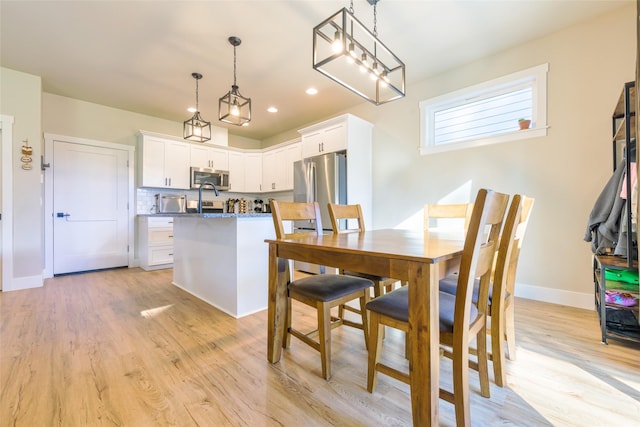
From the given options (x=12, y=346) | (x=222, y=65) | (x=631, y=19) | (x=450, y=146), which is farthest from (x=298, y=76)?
(x=12, y=346)

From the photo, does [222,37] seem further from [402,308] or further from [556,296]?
[556,296]

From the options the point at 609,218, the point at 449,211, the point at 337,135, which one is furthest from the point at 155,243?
the point at 609,218

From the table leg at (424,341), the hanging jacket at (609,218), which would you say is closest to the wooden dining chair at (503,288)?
the table leg at (424,341)

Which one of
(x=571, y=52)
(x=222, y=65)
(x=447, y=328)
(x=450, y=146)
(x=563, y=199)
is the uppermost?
(x=222, y=65)

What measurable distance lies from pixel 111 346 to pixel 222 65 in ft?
9.84

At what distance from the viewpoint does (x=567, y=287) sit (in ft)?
8.60

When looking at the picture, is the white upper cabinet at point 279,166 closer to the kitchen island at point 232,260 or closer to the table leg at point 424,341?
the kitchen island at point 232,260

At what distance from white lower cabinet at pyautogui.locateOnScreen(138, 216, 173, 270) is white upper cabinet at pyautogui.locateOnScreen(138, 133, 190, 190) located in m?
0.67

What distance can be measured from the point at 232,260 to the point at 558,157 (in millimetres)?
3311

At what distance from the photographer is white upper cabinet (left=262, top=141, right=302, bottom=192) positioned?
5.02 metres

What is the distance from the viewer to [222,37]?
2695mm

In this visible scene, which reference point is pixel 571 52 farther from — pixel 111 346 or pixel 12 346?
pixel 12 346

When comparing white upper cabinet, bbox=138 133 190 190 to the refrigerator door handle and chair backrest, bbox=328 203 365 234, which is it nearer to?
the refrigerator door handle

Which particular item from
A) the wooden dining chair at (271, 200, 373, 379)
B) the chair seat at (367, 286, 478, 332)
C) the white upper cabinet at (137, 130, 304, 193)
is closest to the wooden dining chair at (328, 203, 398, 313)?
the wooden dining chair at (271, 200, 373, 379)
